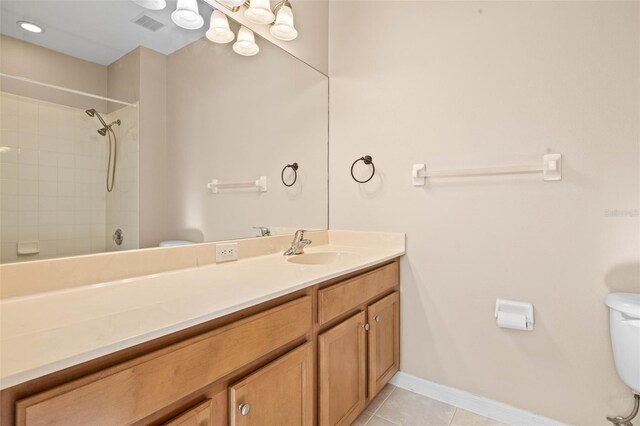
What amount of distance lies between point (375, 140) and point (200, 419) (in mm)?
1682

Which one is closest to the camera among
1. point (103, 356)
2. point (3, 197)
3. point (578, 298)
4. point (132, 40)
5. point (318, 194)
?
point (103, 356)

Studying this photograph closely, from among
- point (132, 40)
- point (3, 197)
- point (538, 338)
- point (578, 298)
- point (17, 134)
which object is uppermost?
point (132, 40)

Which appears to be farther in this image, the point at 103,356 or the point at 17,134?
the point at 17,134

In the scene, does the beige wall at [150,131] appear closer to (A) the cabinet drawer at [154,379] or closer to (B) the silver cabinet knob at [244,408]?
(A) the cabinet drawer at [154,379]

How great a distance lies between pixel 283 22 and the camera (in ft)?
5.70

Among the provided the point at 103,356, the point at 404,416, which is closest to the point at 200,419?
the point at 103,356

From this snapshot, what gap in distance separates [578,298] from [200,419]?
1.63 meters

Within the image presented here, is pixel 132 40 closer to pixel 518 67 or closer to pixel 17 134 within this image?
pixel 17 134

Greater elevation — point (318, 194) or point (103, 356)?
point (318, 194)

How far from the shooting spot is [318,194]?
2.15 m

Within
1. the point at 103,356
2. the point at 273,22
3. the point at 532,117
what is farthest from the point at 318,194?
the point at 103,356

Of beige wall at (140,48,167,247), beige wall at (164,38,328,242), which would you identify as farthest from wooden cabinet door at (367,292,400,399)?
beige wall at (140,48,167,247)

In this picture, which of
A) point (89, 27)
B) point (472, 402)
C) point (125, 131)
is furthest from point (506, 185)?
point (89, 27)

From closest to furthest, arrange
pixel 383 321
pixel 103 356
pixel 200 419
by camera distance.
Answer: pixel 103 356 → pixel 200 419 → pixel 383 321
